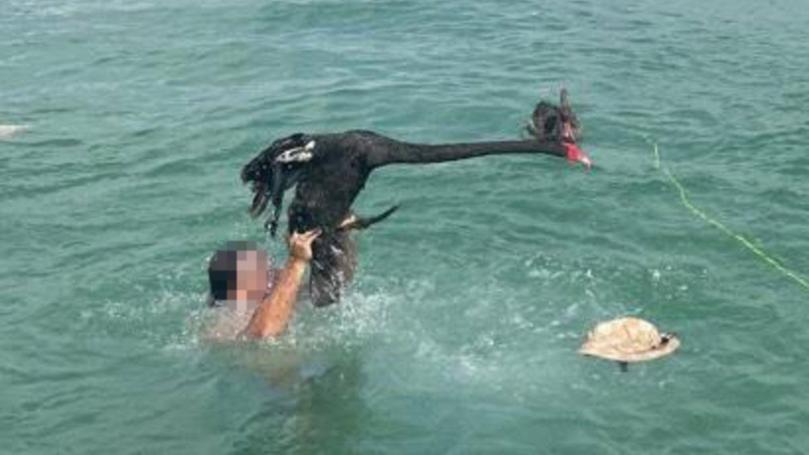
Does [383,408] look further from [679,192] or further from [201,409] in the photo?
[679,192]

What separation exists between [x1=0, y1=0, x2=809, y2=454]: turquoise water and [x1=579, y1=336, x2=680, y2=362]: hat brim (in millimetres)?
225

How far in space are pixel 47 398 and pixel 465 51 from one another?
13.8m

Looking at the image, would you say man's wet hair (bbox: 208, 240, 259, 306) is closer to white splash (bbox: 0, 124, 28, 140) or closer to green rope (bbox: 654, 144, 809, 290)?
green rope (bbox: 654, 144, 809, 290)

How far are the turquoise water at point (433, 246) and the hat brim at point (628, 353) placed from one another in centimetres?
22

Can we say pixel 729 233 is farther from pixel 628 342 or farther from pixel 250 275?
pixel 250 275

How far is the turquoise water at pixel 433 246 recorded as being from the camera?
29.9 feet

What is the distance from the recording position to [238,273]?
30.1ft

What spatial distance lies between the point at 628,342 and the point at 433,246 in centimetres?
351

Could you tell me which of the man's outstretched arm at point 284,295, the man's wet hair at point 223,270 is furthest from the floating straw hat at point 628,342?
the man's wet hair at point 223,270

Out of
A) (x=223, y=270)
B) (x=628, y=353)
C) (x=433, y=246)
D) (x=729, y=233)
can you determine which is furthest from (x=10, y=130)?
(x=628, y=353)

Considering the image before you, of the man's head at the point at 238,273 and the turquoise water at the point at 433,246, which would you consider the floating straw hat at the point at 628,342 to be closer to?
the turquoise water at the point at 433,246

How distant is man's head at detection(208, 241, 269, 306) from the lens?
9.12 metres

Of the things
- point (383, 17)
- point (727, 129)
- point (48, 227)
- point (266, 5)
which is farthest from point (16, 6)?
point (727, 129)

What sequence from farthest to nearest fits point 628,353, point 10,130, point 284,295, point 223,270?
1. point 10,130
2. point 628,353
3. point 223,270
4. point 284,295
